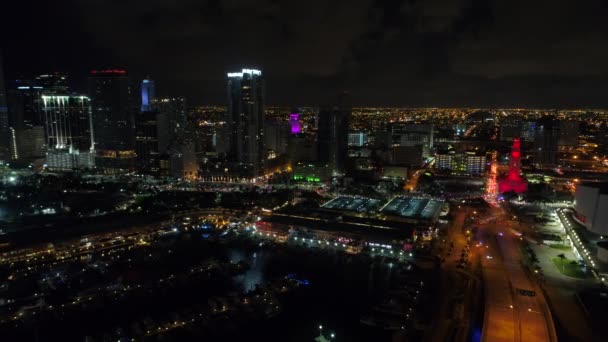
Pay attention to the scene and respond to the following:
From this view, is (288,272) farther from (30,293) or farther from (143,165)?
(143,165)

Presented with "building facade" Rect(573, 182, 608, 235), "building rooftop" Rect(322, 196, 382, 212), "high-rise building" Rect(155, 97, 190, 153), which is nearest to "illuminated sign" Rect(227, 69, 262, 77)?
"high-rise building" Rect(155, 97, 190, 153)

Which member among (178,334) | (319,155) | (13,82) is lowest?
(178,334)

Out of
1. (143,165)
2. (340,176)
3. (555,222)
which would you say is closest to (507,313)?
(555,222)

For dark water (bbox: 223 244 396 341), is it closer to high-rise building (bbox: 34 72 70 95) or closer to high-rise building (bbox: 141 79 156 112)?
high-rise building (bbox: 141 79 156 112)

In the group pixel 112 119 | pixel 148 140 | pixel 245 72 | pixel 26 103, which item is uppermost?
pixel 245 72

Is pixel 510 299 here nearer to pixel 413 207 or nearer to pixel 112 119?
pixel 413 207

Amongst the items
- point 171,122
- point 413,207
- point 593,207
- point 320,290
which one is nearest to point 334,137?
point 413,207
